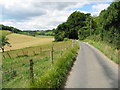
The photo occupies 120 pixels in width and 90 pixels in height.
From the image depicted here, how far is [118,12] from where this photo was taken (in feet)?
82.7

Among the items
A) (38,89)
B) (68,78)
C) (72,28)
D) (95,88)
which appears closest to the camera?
(38,89)

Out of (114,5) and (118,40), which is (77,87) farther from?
(114,5)

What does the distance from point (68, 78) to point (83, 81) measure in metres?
1.07

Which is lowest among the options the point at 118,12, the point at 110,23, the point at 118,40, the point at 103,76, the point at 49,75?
the point at 103,76

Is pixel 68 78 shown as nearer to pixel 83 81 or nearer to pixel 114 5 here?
pixel 83 81

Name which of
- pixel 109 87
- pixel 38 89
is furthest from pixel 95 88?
pixel 38 89

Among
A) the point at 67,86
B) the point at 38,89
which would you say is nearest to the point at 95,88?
the point at 67,86

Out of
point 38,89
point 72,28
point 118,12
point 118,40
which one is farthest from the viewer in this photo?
point 72,28

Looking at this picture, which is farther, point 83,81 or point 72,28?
point 72,28

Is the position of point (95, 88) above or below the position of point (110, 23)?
below

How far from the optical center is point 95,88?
7707 millimetres

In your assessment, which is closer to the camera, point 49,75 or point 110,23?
point 49,75

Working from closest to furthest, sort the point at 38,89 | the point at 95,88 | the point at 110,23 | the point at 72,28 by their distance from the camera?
1. the point at 38,89
2. the point at 95,88
3. the point at 110,23
4. the point at 72,28

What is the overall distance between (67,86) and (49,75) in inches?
43.7
